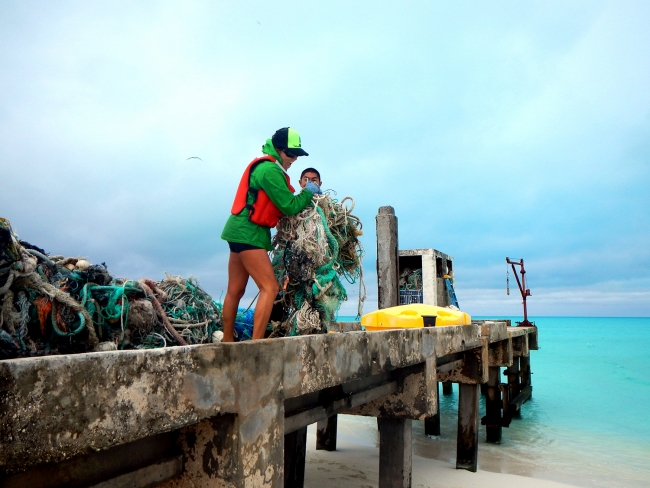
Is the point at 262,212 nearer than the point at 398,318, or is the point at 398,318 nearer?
the point at 262,212

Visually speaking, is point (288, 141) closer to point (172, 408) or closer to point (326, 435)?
point (172, 408)

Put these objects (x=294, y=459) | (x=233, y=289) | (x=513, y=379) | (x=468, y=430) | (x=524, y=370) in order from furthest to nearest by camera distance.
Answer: (x=524, y=370), (x=513, y=379), (x=468, y=430), (x=294, y=459), (x=233, y=289)

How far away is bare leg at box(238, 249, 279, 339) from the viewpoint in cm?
304

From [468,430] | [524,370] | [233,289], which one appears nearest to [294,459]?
[233,289]

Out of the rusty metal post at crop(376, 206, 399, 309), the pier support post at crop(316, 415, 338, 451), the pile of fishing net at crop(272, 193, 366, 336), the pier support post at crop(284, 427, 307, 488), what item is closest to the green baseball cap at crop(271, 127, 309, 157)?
the pile of fishing net at crop(272, 193, 366, 336)

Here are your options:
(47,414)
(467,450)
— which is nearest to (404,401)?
(47,414)

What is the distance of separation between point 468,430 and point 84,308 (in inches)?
252

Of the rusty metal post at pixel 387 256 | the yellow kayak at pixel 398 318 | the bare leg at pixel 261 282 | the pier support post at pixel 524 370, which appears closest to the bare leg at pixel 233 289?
the bare leg at pixel 261 282

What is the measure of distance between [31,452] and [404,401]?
3.43 metres

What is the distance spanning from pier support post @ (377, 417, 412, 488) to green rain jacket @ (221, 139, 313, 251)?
2.26 meters

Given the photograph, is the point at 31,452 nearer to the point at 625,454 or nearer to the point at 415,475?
the point at 415,475

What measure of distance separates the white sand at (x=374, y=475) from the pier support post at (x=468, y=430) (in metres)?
0.18

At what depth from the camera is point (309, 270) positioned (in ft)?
12.1

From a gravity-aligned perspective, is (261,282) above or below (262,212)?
below
